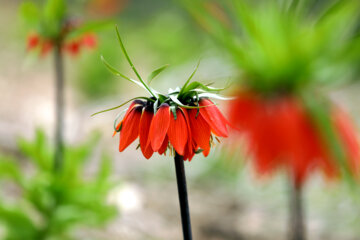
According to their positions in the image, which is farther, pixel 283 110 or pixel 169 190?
pixel 169 190

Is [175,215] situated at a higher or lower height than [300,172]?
higher

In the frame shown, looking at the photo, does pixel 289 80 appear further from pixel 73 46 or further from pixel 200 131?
pixel 200 131

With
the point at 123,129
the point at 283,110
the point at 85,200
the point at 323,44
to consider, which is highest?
the point at 323,44

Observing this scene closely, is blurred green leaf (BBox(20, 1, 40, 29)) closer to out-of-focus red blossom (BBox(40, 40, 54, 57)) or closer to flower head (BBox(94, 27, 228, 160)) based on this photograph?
out-of-focus red blossom (BBox(40, 40, 54, 57))

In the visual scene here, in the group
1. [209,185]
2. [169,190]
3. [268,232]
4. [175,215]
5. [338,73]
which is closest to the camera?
[338,73]

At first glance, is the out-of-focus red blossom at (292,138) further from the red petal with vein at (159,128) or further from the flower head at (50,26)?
the red petal with vein at (159,128)

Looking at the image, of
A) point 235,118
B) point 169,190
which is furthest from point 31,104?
point 235,118

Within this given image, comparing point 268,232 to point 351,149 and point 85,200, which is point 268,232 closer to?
point 351,149
